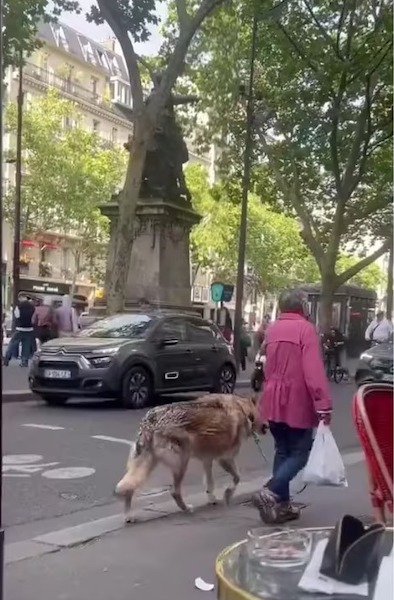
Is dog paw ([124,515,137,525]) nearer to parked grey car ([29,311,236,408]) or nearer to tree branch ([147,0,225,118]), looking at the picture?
tree branch ([147,0,225,118])

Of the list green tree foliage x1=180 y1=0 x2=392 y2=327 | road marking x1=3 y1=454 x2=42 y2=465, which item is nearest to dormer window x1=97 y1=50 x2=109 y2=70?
green tree foliage x1=180 y1=0 x2=392 y2=327

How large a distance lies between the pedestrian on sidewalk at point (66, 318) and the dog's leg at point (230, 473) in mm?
10204

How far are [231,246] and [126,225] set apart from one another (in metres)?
1.94

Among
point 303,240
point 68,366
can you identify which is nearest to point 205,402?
point 68,366

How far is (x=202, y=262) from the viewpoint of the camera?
17.2 meters

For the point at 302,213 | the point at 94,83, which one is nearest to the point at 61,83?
the point at 94,83

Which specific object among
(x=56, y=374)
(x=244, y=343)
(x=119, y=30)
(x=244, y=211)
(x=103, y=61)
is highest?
(x=119, y=30)

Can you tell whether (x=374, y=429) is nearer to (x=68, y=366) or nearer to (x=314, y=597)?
(x=314, y=597)

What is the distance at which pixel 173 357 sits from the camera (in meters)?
14.1

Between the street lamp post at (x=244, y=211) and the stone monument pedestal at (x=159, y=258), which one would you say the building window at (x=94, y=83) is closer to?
the street lamp post at (x=244, y=211)

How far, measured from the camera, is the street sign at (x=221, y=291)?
17469 millimetres

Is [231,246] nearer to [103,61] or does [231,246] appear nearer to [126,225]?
[126,225]

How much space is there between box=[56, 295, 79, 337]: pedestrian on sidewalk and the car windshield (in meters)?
2.44

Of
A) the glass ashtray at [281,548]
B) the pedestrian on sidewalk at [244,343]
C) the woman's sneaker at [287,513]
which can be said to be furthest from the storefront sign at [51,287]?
the glass ashtray at [281,548]
